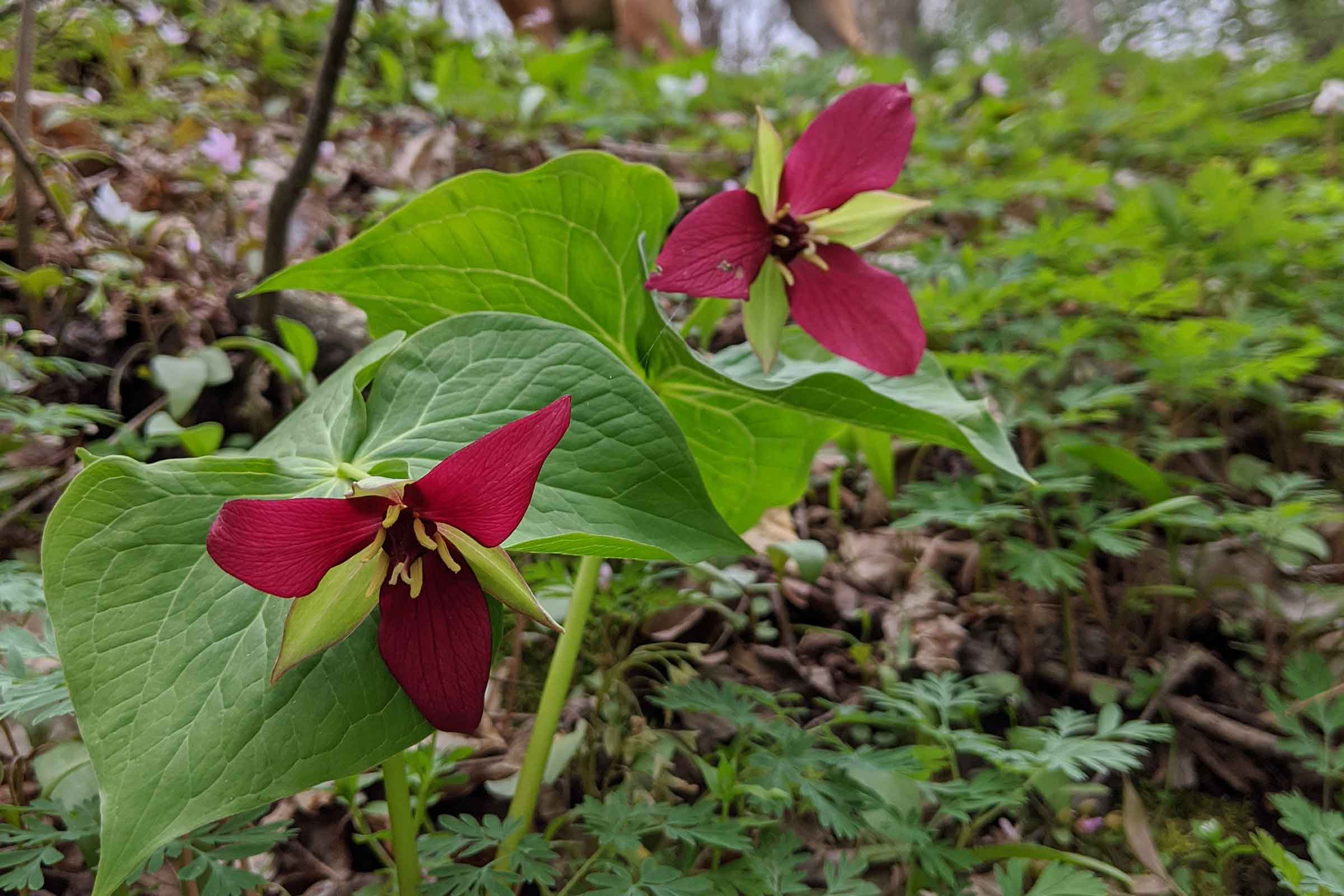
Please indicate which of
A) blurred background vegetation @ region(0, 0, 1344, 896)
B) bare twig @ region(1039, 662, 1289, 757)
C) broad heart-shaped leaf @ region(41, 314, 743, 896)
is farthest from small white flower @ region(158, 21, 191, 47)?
bare twig @ region(1039, 662, 1289, 757)

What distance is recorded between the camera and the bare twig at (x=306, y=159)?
37.1 inches

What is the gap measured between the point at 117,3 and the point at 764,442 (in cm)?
241

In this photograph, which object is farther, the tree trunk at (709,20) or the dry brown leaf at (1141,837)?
the tree trunk at (709,20)

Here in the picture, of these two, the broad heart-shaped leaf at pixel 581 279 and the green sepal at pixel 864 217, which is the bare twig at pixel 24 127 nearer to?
the broad heart-shaped leaf at pixel 581 279

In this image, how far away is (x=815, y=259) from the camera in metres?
0.74

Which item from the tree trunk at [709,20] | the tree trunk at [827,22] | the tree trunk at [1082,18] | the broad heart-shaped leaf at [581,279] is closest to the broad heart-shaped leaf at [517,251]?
the broad heart-shaped leaf at [581,279]

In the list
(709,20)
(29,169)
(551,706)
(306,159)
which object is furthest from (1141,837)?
(709,20)

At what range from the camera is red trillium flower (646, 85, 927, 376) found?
72 cm

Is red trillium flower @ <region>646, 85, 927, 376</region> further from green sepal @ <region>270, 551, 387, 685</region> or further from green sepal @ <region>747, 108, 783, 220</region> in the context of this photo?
green sepal @ <region>270, 551, 387, 685</region>

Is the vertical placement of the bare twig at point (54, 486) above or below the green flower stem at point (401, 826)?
above

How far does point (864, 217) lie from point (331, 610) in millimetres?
620

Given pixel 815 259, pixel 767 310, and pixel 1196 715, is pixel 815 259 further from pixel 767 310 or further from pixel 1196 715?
pixel 1196 715

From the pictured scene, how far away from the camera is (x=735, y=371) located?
86 centimetres

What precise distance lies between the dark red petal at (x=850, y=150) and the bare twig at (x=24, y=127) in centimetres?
115
